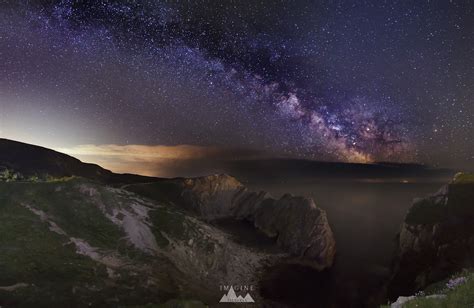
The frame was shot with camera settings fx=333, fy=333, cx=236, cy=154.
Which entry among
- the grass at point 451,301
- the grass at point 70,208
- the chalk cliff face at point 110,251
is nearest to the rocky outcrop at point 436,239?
the chalk cliff face at point 110,251

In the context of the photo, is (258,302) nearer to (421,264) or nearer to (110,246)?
(110,246)

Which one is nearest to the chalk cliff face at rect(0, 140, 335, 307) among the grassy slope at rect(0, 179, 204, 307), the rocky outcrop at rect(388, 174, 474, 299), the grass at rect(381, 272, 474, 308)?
the grassy slope at rect(0, 179, 204, 307)

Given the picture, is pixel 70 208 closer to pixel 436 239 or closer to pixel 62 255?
pixel 62 255

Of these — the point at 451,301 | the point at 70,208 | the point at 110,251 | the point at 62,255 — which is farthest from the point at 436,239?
the point at 70,208

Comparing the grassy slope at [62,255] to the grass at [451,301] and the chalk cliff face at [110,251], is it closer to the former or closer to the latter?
the chalk cliff face at [110,251]

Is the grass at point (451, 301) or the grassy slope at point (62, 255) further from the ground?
the grass at point (451, 301)

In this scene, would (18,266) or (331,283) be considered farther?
(331,283)

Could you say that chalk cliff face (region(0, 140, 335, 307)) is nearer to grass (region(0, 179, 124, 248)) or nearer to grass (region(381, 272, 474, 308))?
grass (region(0, 179, 124, 248))

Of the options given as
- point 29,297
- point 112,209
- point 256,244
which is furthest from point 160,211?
point 29,297
